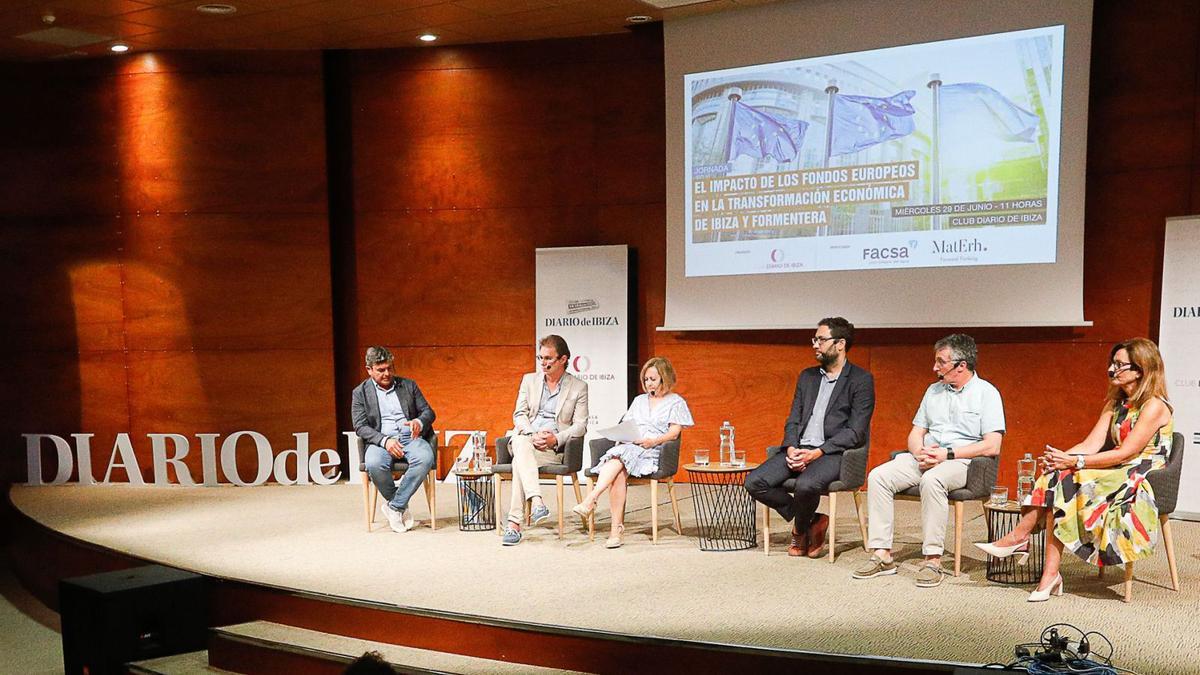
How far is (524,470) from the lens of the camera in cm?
535

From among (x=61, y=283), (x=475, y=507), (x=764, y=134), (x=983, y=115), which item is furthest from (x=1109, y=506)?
(x=61, y=283)

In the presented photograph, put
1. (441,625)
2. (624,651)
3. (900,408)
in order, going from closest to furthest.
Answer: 1. (624,651)
2. (441,625)
3. (900,408)

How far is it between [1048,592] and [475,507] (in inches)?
122

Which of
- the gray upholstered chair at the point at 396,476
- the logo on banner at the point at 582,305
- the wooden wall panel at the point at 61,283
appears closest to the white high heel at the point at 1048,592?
the gray upholstered chair at the point at 396,476

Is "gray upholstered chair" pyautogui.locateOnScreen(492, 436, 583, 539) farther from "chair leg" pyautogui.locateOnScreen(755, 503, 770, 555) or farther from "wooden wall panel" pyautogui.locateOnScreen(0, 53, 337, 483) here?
"wooden wall panel" pyautogui.locateOnScreen(0, 53, 337, 483)

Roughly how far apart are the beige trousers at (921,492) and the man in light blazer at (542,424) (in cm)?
172

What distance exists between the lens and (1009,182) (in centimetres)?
586

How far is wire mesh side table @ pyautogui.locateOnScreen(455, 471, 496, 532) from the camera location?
18.6ft

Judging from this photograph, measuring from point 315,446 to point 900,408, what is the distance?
4356 mm

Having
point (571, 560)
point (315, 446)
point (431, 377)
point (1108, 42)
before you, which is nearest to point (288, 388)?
point (315, 446)

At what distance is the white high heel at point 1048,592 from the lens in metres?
4.00

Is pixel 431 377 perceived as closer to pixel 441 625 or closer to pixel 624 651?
pixel 441 625

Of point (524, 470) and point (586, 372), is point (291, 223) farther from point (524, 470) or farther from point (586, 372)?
point (524, 470)

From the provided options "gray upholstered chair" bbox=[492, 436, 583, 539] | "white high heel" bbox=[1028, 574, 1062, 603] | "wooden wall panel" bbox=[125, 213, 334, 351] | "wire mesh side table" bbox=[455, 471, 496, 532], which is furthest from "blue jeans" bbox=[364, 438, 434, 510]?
"white high heel" bbox=[1028, 574, 1062, 603]
